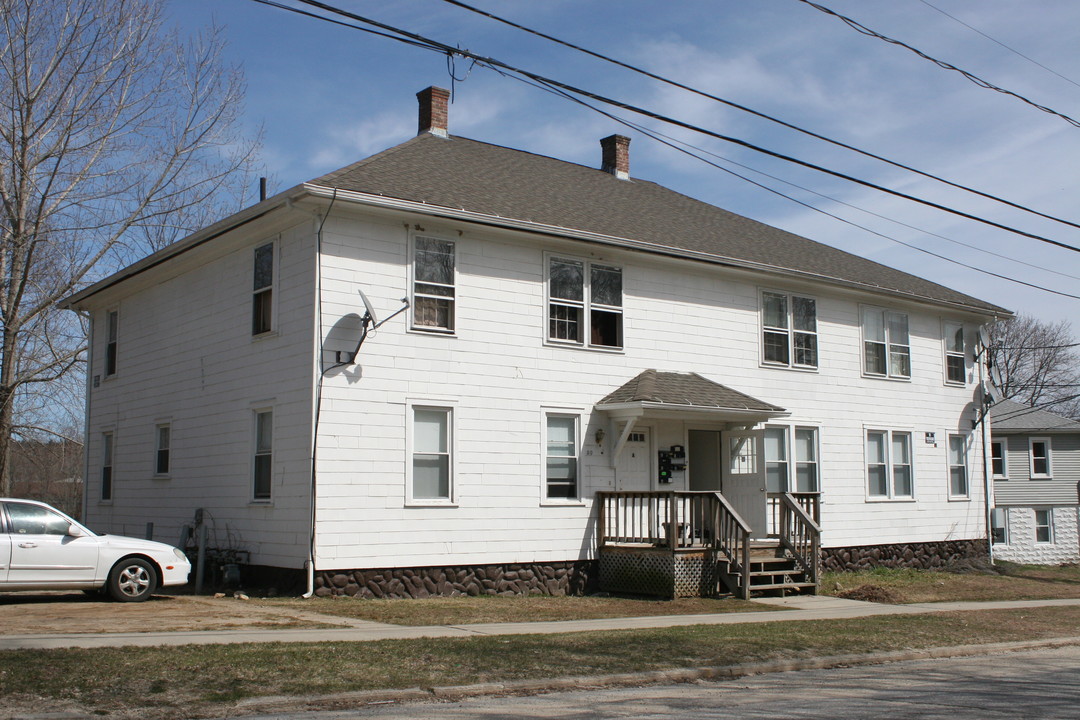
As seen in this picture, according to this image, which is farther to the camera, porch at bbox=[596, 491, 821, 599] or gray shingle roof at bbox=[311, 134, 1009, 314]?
gray shingle roof at bbox=[311, 134, 1009, 314]

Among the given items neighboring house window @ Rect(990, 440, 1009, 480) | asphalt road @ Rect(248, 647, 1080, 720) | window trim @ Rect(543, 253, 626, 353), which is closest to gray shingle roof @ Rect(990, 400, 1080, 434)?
neighboring house window @ Rect(990, 440, 1009, 480)

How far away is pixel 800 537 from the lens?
1867 centimetres

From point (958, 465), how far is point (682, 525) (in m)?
10.3

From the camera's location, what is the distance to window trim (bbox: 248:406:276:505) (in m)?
16.5

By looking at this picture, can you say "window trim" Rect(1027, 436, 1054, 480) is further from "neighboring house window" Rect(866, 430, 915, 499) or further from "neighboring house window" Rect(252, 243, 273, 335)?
"neighboring house window" Rect(252, 243, 273, 335)

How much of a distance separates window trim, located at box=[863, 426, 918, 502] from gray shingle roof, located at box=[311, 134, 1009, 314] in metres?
3.05

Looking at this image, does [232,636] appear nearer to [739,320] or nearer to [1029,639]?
[1029,639]

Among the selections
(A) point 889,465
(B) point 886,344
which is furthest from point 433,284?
(A) point 889,465

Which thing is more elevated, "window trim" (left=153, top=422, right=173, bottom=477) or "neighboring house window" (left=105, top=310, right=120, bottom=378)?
"neighboring house window" (left=105, top=310, right=120, bottom=378)

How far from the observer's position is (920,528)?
924 inches

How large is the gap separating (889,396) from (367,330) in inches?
504

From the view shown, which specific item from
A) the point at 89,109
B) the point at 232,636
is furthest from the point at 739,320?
the point at 89,109

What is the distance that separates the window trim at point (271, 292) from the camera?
16.7 meters

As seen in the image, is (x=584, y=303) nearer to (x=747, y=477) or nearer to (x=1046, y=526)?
(x=747, y=477)
